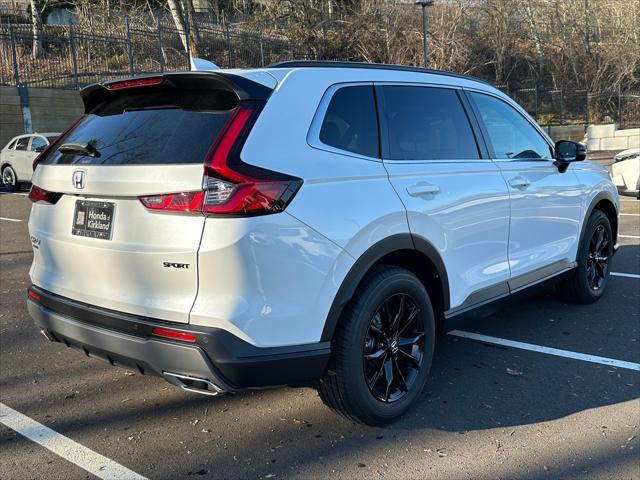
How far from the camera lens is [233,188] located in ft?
8.45

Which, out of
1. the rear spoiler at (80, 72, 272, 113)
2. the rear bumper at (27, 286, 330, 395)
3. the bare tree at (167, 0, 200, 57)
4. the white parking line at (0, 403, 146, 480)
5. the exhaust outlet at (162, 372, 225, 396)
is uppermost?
the bare tree at (167, 0, 200, 57)

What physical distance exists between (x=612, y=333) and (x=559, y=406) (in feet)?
4.99

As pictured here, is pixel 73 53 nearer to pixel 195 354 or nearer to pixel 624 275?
pixel 624 275

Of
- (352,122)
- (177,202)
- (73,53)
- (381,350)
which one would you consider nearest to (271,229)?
(177,202)

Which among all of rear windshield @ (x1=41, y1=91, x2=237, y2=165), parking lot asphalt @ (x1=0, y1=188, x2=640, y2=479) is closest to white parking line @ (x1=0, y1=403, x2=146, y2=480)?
parking lot asphalt @ (x1=0, y1=188, x2=640, y2=479)

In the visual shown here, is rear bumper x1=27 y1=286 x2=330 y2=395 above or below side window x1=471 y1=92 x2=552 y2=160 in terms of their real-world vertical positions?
below

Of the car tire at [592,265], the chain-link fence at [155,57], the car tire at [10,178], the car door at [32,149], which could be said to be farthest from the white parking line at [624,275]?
the chain-link fence at [155,57]

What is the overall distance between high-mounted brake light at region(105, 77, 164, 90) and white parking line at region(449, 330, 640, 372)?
9.94 feet

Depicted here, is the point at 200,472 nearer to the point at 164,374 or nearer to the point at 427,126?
the point at 164,374

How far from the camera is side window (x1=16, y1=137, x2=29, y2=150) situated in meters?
16.4

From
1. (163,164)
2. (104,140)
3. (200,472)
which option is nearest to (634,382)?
(200,472)

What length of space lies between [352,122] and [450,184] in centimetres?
79

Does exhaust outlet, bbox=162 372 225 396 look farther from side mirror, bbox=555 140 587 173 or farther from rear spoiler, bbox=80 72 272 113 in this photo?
side mirror, bbox=555 140 587 173

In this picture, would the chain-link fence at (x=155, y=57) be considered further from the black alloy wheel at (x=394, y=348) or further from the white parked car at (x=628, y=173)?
the black alloy wheel at (x=394, y=348)
